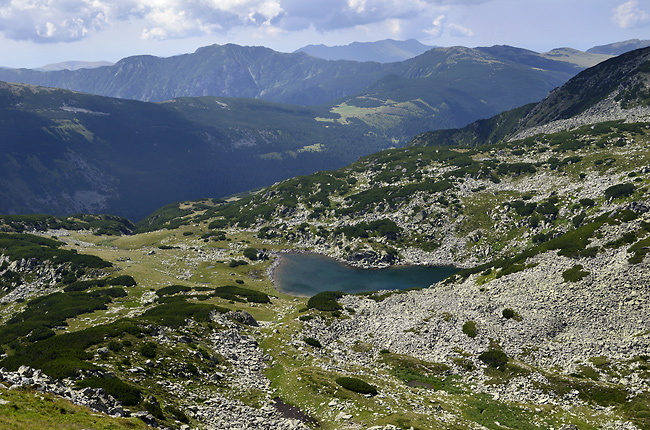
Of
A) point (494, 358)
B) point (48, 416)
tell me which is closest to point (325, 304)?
point (494, 358)

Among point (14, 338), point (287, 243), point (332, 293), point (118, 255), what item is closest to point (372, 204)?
point (287, 243)

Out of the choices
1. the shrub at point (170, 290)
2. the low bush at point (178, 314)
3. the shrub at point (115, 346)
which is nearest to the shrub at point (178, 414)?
the shrub at point (115, 346)

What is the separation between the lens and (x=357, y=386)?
140 feet

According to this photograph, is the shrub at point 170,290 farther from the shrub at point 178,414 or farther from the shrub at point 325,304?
the shrub at point 178,414

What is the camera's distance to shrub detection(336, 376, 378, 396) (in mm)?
42219

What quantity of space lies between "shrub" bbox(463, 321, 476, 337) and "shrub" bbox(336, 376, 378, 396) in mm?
21570

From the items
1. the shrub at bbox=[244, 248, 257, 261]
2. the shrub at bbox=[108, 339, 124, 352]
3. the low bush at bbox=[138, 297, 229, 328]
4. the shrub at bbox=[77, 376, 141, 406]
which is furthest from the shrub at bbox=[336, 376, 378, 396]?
the shrub at bbox=[244, 248, 257, 261]

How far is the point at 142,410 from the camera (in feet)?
100

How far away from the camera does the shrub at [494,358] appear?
165 feet

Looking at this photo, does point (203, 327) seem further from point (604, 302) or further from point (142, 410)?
point (604, 302)

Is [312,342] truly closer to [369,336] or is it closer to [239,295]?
[369,336]

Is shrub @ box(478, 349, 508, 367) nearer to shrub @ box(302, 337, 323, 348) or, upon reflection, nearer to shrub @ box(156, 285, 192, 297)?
shrub @ box(302, 337, 323, 348)

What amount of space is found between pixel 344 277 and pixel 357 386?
91.3m

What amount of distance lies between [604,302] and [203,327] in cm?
5505
